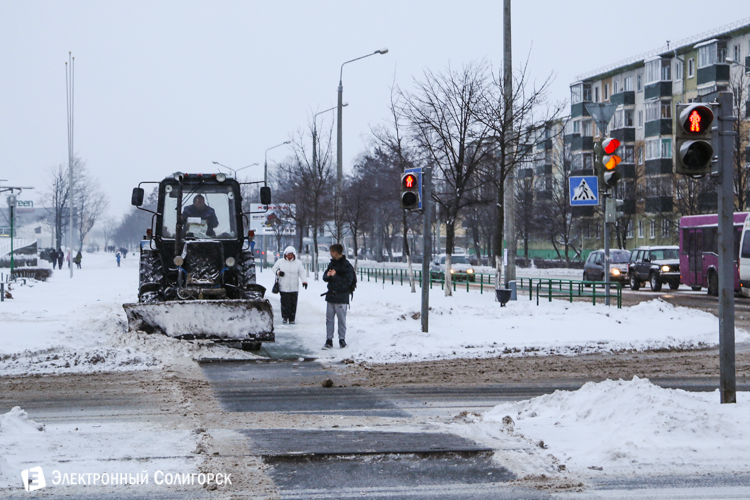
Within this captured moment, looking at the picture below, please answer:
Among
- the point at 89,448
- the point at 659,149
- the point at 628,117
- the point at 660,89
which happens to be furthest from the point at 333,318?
the point at 628,117

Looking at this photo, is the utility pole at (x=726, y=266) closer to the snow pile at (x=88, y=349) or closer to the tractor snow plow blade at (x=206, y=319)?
the snow pile at (x=88, y=349)

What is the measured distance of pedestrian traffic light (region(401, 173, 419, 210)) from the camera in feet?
46.0

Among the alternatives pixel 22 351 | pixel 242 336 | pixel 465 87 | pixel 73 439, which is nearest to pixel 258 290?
pixel 242 336

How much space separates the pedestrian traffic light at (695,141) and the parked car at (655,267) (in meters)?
26.9

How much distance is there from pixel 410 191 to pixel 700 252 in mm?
18740

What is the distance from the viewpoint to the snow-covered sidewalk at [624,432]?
598 centimetres

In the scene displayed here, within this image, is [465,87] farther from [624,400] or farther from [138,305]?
[624,400]

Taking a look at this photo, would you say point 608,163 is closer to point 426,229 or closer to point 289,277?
point 426,229

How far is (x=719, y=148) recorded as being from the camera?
293 inches

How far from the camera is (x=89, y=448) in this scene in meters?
6.29

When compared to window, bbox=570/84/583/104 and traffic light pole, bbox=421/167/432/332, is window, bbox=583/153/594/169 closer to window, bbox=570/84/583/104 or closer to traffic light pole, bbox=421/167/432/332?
window, bbox=570/84/583/104

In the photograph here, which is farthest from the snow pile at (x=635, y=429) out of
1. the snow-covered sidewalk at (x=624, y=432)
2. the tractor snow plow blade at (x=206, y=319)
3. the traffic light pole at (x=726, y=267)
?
the tractor snow plow blade at (x=206, y=319)

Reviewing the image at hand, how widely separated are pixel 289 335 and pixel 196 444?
972 cm

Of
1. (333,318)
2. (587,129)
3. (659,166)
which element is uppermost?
(587,129)
